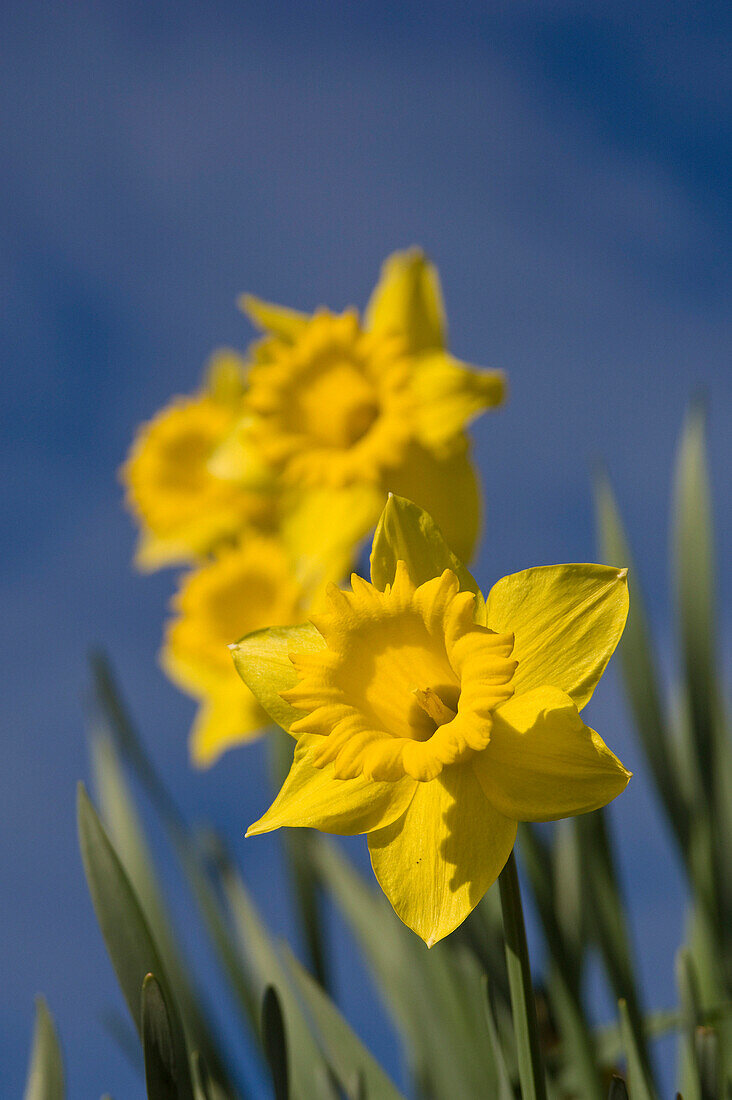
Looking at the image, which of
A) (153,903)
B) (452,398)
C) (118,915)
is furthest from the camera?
(452,398)

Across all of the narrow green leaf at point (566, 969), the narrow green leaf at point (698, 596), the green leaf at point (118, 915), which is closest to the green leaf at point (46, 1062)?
the green leaf at point (118, 915)

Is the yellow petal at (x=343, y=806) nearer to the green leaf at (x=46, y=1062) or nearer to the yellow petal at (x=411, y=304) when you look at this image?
the green leaf at (x=46, y=1062)

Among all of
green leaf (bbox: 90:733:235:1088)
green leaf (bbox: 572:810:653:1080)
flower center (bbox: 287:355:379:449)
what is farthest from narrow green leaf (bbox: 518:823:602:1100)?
flower center (bbox: 287:355:379:449)

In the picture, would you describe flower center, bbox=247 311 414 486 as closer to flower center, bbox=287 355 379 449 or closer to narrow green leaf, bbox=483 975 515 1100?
flower center, bbox=287 355 379 449

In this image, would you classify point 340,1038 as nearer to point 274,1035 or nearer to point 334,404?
point 274,1035

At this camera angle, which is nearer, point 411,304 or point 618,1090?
point 618,1090

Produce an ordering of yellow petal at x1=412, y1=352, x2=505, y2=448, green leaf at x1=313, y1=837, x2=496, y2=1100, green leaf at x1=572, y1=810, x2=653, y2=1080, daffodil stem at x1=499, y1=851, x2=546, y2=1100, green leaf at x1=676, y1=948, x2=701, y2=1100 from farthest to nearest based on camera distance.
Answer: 1. yellow petal at x1=412, y1=352, x2=505, y2=448
2. green leaf at x1=572, y1=810, x2=653, y2=1080
3. green leaf at x1=313, y1=837, x2=496, y2=1100
4. green leaf at x1=676, y1=948, x2=701, y2=1100
5. daffodil stem at x1=499, y1=851, x2=546, y2=1100

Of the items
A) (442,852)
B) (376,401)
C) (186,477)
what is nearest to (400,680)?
(442,852)
